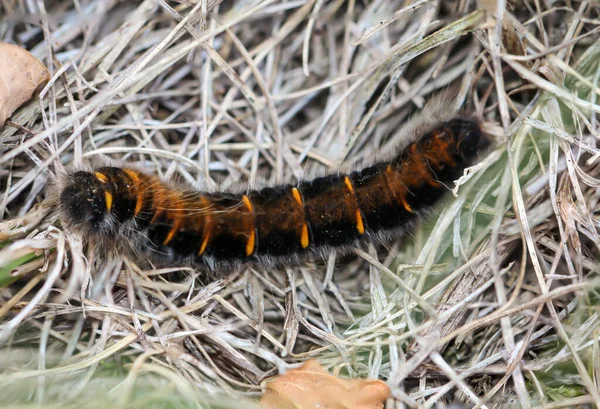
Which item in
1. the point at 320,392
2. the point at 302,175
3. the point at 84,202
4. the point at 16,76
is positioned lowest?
the point at 320,392

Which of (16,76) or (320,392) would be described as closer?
(320,392)

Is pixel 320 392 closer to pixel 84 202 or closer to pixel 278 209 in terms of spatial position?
pixel 278 209

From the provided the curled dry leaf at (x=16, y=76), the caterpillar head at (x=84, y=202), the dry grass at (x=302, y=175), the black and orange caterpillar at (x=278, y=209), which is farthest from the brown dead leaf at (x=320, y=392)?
the curled dry leaf at (x=16, y=76)

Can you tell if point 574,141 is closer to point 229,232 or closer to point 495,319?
point 495,319

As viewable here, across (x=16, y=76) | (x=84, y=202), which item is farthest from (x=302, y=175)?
(x=16, y=76)

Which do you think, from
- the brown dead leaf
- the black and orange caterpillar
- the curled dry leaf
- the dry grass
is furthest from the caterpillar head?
the brown dead leaf

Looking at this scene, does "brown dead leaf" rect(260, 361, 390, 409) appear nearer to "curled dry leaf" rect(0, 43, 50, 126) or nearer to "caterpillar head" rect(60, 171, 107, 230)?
"caterpillar head" rect(60, 171, 107, 230)

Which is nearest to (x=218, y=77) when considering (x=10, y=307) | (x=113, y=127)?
(x=113, y=127)
